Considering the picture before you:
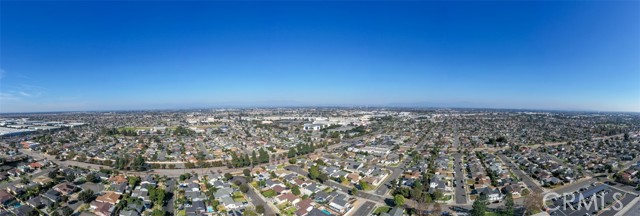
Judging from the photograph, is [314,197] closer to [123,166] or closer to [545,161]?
[123,166]

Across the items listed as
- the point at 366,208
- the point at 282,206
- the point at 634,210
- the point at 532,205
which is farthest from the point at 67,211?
the point at 634,210

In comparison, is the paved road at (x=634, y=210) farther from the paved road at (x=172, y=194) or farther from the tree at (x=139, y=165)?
the tree at (x=139, y=165)

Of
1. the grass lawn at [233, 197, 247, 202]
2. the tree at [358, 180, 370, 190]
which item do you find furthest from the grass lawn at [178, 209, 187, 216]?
the tree at [358, 180, 370, 190]

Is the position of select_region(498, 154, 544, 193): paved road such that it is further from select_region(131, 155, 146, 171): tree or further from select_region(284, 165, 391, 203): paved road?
select_region(131, 155, 146, 171): tree

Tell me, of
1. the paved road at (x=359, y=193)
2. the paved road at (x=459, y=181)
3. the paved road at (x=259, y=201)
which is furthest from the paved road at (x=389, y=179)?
the paved road at (x=259, y=201)

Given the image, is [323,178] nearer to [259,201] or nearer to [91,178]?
[259,201]
